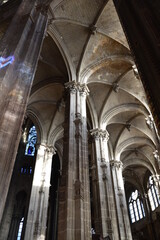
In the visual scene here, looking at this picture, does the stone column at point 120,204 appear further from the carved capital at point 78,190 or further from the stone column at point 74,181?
the carved capital at point 78,190

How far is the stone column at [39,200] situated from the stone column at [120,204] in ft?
14.8

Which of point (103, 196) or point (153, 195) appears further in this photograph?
point (153, 195)

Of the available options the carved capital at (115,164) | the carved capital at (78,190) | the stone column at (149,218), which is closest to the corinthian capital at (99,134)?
the carved capital at (115,164)

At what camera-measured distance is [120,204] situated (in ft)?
42.6

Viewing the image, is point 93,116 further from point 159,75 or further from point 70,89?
point 159,75

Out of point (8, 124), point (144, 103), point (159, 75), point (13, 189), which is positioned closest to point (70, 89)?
point (144, 103)

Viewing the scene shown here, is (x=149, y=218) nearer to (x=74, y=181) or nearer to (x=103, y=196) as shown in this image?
(x=103, y=196)

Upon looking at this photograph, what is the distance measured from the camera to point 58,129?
15.6 metres

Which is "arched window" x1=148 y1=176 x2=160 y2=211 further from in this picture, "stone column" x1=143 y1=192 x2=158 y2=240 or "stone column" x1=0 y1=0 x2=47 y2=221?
"stone column" x1=0 y1=0 x2=47 y2=221

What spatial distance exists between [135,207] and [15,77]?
81.8ft

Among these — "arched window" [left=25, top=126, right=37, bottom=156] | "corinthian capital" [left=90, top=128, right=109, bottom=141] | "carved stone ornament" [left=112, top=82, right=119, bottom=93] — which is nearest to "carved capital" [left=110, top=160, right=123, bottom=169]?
"corinthian capital" [left=90, top=128, right=109, bottom=141]

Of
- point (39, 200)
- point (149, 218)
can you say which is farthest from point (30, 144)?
point (149, 218)

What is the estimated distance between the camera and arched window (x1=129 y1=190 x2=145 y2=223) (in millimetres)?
23645

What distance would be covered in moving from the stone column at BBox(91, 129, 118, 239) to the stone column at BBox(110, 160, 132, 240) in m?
1.98
